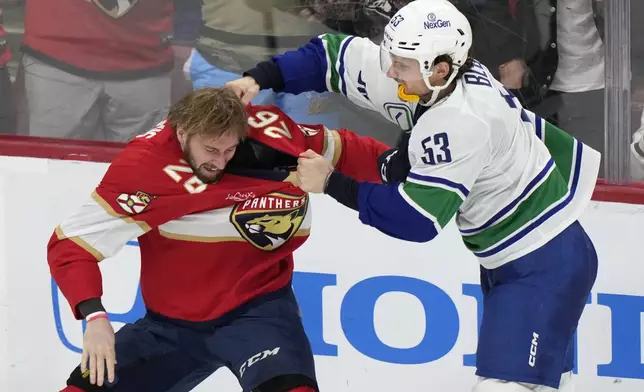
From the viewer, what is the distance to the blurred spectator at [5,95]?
3.67 m


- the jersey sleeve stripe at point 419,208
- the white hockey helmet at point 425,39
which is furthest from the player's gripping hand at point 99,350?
the white hockey helmet at point 425,39

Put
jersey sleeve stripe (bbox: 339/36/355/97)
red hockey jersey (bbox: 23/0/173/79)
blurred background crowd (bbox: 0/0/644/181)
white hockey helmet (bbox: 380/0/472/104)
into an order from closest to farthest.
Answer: white hockey helmet (bbox: 380/0/472/104)
jersey sleeve stripe (bbox: 339/36/355/97)
blurred background crowd (bbox: 0/0/644/181)
red hockey jersey (bbox: 23/0/173/79)

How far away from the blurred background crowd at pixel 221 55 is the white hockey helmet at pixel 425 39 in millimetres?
813

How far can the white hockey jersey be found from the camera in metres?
2.59

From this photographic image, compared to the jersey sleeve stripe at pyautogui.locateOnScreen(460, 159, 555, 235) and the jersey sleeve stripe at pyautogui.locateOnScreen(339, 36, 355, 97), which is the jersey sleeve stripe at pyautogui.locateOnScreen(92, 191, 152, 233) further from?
the jersey sleeve stripe at pyautogui.locateOnScreen(460, 159, 555, 235)

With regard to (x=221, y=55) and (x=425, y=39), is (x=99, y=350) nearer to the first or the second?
(x=425, y=39)

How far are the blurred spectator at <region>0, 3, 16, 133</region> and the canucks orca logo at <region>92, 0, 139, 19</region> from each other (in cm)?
30

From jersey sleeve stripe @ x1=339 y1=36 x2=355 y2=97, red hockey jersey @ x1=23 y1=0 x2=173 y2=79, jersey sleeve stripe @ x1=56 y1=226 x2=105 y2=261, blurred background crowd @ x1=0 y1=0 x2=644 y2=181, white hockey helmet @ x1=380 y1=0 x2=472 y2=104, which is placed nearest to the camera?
white hockey helmet @ x1=380 y1=0 x2=472 y2=104

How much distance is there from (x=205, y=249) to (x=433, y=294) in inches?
33.6

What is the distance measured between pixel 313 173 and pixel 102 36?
47.6 inches

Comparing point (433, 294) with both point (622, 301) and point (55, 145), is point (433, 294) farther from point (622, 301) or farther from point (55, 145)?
point (55, 145)

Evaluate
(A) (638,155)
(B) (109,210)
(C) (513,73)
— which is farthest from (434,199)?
(A) (638,155)

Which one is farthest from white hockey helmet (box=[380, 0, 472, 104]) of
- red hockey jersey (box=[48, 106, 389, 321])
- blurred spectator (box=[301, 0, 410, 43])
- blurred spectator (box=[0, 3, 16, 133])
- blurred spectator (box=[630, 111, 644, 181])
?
blurred spectator (box=[0, 3, 16, 133])

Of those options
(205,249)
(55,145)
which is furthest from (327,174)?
(55,145)
